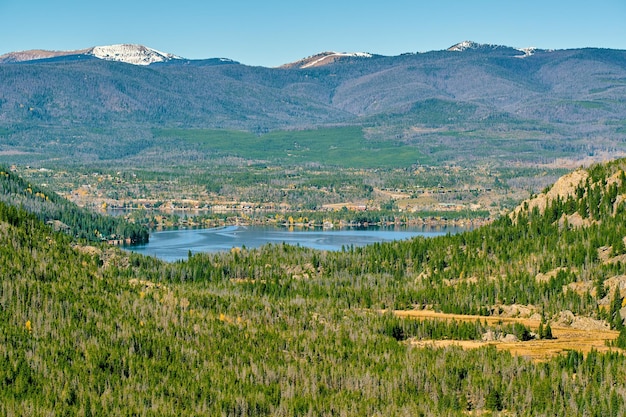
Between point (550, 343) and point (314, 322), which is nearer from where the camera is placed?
point (550, 343)

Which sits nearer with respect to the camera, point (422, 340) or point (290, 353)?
point (290, 353)

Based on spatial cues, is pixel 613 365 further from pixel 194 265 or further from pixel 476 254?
pixel 194 265

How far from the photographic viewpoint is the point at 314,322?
106312 mm

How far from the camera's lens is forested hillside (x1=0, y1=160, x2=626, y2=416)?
3140 inches

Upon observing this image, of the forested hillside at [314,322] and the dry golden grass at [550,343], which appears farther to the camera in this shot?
the dry golden grass at [550,343]

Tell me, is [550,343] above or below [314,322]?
below

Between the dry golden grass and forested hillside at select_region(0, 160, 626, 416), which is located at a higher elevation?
forested hillside at select_region(0, 160, 626, 416)

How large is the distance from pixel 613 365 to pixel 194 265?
72.7 meters

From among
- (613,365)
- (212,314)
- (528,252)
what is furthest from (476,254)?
(613,365)

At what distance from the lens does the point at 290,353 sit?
93938 millimetres

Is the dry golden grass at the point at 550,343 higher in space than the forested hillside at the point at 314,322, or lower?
lower

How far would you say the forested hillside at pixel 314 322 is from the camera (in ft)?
262

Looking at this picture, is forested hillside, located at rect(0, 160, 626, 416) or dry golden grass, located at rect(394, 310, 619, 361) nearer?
forested hillside, located at rect(0, 160, 626, 416)

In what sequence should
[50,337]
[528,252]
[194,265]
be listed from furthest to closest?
[194,265] < [528,252] < [50,337]
